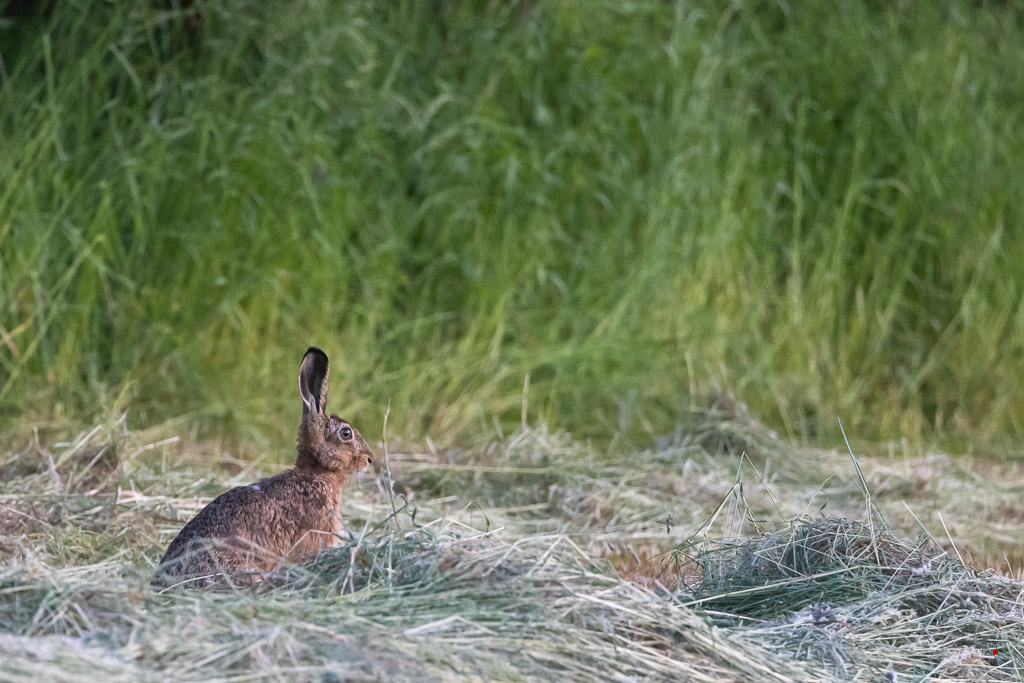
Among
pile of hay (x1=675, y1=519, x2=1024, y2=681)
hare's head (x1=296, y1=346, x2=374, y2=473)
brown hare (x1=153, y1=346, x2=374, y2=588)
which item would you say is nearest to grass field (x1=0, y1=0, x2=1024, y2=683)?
pile of hay (x1=675, y1=519, x2=1024, y2=681)

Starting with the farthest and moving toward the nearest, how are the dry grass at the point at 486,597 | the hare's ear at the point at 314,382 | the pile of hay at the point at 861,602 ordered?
the hare's ear at the point at 314,382 < the pile of hay at the point at 861,602 < the dry grass at the point at 486,597

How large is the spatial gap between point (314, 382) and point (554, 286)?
307 cm

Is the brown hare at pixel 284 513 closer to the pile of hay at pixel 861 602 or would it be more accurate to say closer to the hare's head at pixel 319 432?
the hare's head at pixel 319 432

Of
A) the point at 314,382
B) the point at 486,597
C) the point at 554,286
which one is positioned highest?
the point at 314,382

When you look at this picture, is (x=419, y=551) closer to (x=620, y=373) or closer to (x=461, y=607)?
(x=461, y=607)

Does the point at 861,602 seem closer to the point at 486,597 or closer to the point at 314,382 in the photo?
the point at 486,597

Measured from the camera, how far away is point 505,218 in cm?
622

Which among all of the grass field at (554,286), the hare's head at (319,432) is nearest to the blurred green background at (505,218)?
the grass field at (554,286)

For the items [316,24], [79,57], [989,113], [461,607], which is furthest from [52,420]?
[989,113]

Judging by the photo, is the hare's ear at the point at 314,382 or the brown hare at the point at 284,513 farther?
the hare's ear at the point at 314,382

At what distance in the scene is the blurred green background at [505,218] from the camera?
5.53 m

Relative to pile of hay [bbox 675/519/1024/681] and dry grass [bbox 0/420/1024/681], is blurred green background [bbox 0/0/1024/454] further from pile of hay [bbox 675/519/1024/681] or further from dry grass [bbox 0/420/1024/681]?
pile of hay [bbox 675/519/1024/681]

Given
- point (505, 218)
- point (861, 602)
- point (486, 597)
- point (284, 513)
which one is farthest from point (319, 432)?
point (505, 218)

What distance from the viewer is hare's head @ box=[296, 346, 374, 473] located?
337 centimetres
